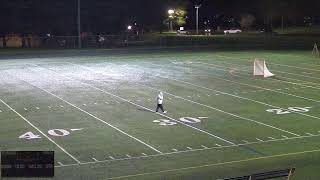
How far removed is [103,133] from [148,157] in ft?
10.8

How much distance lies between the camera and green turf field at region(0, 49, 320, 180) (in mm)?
13820

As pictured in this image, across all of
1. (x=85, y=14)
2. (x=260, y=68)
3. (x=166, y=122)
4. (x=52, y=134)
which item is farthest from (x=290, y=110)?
(x=85, y=14)

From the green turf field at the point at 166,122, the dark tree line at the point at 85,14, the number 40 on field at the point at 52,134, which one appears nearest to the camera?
the green turf field at the point at 166,122

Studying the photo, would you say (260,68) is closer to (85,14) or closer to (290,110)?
(290,110)

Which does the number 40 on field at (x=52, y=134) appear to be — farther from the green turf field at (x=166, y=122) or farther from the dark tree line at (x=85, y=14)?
the dark tree line at (x=85, y=14)

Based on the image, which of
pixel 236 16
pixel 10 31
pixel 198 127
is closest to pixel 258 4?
pixel 236 16

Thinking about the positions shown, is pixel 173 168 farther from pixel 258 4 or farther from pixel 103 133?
pixel 258 4

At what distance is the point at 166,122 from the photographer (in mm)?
19250

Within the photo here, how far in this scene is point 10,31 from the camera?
70375 mm

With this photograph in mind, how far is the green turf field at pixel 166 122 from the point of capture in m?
13.8

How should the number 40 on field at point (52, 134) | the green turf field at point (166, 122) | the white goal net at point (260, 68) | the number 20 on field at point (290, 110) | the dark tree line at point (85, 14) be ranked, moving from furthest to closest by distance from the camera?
1. the dark tree line at point (85, 14)
2. the white goal net at point (260, 68)
3. the number 20 on field at point (290, 110)
4. the number 40 on field at point (52, 134)
5. the green turf field at point (166, 122)

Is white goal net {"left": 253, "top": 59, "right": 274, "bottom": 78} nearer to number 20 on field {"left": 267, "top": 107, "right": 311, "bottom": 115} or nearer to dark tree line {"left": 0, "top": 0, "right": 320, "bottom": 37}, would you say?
number 20 on field {"left": 267, "top": 107, "right": 311, "bottom": 115}

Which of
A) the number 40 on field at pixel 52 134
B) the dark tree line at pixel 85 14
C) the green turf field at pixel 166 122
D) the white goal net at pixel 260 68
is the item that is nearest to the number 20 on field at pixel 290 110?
the green turf field at pixel 166 122

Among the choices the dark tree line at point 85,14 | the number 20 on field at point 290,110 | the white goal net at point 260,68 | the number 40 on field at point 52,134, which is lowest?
the number 40 on field at point 52,134
